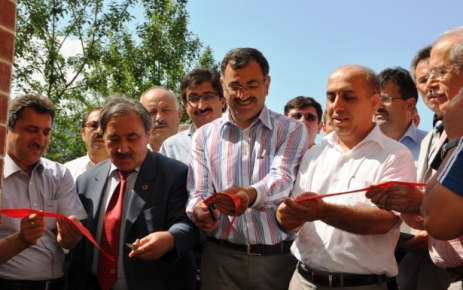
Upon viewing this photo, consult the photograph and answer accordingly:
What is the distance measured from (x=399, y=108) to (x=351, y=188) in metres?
2.13

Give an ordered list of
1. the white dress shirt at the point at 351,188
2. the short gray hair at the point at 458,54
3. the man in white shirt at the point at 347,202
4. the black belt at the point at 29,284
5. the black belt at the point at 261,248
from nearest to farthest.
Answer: the short gray hair at the point at 458,54, the man in white shirt at the point at 347,202, the white dress shirt at the point at 351,188, the black belt at the point at 261,248, the black belt at the point at 29,284

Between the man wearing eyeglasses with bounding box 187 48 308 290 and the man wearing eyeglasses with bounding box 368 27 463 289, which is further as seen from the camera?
the man wearing eyeglasses with bounding box 187 48 308 290

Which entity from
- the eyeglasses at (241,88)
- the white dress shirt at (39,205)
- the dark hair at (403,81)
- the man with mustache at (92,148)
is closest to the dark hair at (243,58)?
the eyeglasses at (241,88)

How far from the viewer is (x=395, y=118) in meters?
5.62

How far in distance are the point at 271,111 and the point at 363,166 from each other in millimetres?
929

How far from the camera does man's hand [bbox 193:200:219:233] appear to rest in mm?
3900

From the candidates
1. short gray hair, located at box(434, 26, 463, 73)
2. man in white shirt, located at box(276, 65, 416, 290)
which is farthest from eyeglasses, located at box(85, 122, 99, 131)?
short gray hair, located at box(434, 26, 463, 73)

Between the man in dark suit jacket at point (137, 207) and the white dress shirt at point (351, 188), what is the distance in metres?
0.93

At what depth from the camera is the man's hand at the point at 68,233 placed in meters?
4.09

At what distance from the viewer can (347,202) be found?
381 centimetres

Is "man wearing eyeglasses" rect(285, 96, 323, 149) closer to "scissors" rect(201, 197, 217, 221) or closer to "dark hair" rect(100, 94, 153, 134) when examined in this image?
"dark hair" rect(100, 94, 153, 134)

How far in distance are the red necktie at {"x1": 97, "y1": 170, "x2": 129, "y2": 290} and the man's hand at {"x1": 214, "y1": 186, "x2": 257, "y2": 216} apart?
3.23 feet

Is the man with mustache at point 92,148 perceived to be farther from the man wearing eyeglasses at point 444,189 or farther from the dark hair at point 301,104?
the man wearing eyeglasses at point 444,189

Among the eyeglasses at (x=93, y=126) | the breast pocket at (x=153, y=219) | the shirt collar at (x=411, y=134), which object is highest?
the eyeglasses at (x=93, y=126)
